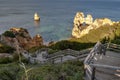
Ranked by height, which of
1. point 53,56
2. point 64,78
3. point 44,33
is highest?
point 64,78

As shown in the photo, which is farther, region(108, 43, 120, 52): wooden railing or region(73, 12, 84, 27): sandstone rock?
region(73, 12, 84, 27): sandstone rock

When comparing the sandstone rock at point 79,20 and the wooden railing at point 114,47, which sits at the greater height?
the wooden railing at point 114,47

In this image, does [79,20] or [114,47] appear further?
[79,20]

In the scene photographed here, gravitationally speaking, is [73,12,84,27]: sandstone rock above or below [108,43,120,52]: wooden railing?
below

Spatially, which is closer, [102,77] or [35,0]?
[102,77]

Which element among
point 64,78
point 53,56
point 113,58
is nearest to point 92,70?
point 64,78

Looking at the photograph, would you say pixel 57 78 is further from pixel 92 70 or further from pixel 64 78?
pixel 92 70

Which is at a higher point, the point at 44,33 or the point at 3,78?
the point at 3,78

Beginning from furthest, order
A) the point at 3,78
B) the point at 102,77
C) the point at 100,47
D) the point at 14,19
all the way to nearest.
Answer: the point at 14,19
the point at 100,47
the point at 102,77
the point at 3,78

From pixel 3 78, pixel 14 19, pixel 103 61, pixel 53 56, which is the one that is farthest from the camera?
pixel 14 19

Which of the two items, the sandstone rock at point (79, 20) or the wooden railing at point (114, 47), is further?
the sandstone rock at point (79, 20)

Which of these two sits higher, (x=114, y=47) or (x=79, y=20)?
(x=114, y=47)
